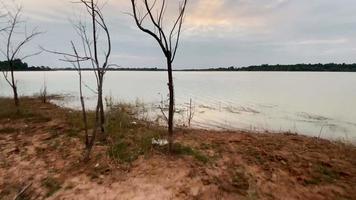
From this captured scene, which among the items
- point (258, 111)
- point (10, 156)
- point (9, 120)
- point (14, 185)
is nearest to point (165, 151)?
point (14, 185)

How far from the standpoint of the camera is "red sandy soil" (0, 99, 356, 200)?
20.2ft

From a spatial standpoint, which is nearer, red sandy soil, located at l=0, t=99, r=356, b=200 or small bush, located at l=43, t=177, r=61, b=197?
red sandy soil, located at l=0, t=99, r=356, b=200

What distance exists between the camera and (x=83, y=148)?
8383mm

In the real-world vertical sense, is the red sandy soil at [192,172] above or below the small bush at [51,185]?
above

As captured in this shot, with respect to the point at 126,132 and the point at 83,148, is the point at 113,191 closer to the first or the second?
the point at 83,148

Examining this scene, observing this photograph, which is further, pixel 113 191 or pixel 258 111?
pixel 258 111

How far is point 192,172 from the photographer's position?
6.79 meters

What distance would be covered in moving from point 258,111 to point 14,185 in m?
16.3

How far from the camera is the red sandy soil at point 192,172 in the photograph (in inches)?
243

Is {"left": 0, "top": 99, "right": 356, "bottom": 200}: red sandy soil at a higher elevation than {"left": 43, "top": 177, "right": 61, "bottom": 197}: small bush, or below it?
higher

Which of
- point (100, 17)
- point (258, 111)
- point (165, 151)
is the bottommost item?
point (258, 111)

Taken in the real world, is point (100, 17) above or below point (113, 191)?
above

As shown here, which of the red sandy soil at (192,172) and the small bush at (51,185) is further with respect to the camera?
the small bush at (51,185)

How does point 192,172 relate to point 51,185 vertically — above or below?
above
